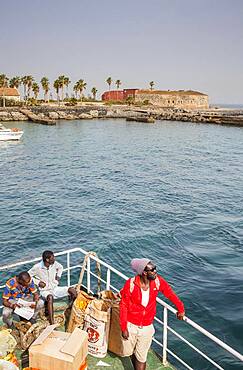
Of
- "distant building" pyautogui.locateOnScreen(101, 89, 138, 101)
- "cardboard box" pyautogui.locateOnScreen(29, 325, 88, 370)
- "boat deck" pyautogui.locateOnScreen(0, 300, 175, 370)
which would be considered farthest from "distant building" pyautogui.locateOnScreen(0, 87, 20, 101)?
"cardboard box" pyautogui.locateOnScreen(29, 325, 88, 370)

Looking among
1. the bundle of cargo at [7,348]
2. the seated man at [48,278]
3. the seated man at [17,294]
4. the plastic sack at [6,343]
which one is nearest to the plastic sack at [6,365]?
the bundle of cargo at [7,348]

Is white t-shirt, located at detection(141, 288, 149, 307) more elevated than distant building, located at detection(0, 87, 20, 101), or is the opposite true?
distant building, located at detection(0, 87, 20, 101)

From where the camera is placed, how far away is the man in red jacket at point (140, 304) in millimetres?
5066

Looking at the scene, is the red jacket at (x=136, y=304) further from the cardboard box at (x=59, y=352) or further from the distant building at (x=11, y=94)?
the distant building at (x=11, y=94)

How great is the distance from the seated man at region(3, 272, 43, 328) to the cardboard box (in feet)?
4.32

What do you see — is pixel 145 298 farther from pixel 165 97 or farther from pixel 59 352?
pixel 165 97

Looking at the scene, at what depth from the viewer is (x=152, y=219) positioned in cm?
2134

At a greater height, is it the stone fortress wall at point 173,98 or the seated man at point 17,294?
the stone fortress wall at point 173,98

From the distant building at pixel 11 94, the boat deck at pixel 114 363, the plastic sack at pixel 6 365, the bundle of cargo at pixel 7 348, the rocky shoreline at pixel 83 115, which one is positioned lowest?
the boat deck at pixel 114 363

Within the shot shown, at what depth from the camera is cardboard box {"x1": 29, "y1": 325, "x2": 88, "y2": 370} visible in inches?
195

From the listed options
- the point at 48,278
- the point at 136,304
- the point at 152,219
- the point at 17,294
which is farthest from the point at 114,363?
the point at 152,219

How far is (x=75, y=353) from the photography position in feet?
16.4

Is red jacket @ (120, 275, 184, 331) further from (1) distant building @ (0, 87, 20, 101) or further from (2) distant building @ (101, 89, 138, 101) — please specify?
(2) distant building @ (101, 89, 138, 101)

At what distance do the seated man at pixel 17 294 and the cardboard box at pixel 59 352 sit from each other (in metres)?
1.32
